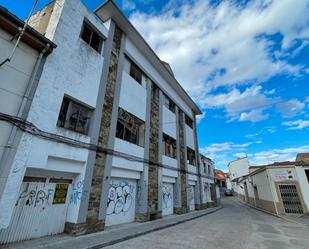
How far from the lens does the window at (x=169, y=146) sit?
14023 millimetres

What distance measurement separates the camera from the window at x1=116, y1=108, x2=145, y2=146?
376 inches

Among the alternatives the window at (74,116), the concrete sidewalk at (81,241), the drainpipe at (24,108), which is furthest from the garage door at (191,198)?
the drainpipe at (24,108)

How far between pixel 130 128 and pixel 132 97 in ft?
6.09

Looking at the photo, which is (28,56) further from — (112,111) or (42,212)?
(42,212)

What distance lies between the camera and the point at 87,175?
274 inches

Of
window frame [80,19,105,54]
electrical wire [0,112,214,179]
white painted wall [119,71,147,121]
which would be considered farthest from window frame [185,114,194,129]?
window frame [80,19,105,54]

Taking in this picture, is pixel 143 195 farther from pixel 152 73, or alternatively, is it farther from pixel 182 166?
pixel 152 73

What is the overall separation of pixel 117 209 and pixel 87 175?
279 centimetres

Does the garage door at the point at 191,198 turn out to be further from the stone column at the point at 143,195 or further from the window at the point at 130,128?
the window at the point at 130,128

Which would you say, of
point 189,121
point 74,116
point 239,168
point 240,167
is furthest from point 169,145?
point 239,168

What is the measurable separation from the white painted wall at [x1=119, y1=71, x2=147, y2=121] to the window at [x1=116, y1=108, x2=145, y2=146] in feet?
1.01

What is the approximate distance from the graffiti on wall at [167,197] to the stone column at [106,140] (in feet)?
19.2

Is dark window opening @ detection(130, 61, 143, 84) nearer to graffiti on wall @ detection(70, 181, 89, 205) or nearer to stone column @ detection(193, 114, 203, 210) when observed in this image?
graffiti on wall @ detection(70, 181, 89, 205)

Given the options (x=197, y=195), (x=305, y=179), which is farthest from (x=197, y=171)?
(x=305, y=179)
